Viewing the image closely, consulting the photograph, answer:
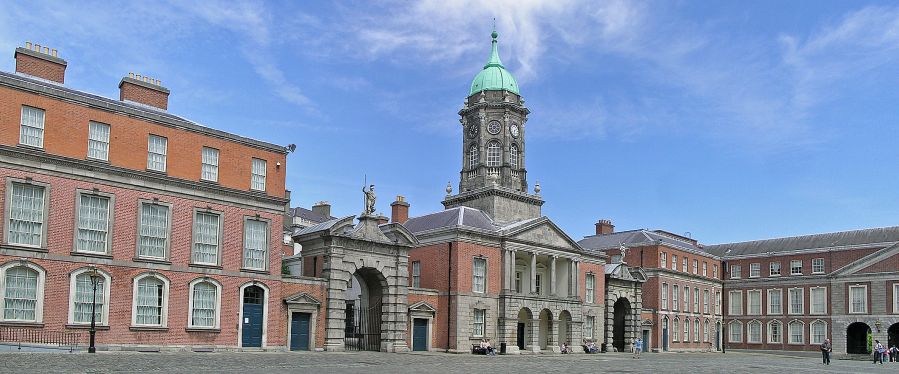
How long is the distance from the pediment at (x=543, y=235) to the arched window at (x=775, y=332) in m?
30.7

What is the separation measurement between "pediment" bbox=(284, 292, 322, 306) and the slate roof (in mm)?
12260

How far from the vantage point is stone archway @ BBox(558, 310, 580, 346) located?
5603 centimetres

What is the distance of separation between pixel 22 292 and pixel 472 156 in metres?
34.9

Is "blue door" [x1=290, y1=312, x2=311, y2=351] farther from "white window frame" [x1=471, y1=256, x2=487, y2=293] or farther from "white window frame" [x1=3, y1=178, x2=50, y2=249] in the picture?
"white window frame" [x1=471, y1=256, x2=487, y2=293]

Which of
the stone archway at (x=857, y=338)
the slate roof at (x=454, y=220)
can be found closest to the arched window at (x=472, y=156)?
the slate roof at (x=454, y=220)

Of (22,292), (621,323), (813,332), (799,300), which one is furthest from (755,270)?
(22,292)

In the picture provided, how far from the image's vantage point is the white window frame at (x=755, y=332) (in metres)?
78.0

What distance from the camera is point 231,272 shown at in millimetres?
36406

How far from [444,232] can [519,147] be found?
12.7m

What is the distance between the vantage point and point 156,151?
34.4 m

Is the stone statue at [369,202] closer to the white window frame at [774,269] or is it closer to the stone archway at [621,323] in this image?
the stone archway at [621,323]

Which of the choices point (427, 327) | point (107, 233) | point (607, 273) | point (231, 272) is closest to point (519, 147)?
point (607, 273)

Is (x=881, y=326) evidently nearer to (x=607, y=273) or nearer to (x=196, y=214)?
(x=607, y=273)

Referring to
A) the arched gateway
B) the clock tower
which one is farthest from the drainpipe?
the clock tower
